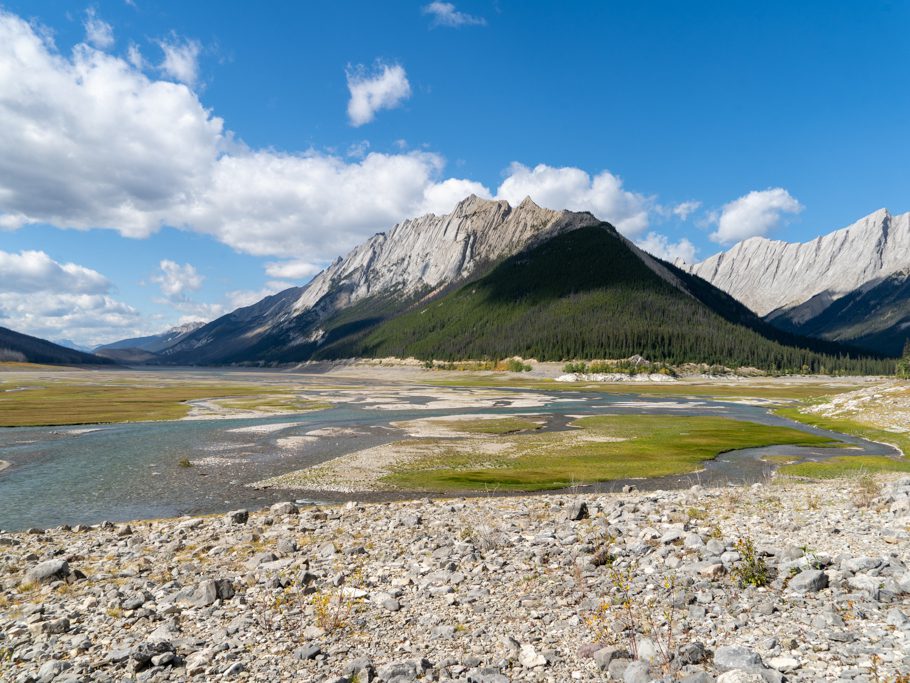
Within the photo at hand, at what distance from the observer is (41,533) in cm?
2370

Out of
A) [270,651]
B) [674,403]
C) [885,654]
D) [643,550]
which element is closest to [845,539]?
[643,550]

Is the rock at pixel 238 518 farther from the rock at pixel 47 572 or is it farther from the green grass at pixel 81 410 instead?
the green grass at pixel 81 410

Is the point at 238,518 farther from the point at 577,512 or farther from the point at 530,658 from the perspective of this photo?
the point at 530,658

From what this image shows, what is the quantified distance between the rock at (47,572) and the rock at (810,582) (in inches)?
860

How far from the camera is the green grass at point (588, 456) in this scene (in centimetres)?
3931

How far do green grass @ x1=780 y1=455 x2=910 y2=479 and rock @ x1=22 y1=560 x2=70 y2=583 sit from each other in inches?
1726

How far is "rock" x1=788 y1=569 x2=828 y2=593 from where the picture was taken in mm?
12086

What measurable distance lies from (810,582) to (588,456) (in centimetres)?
3800

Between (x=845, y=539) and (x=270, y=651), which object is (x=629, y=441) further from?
(x=270, y=651)

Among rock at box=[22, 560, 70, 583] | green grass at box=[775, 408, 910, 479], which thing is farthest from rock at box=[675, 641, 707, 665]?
green grass at box=[775, 408, 910, 479]

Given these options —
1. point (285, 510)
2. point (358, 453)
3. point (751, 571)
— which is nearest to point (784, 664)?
point (751, 571)

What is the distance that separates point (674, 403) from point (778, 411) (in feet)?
75.7

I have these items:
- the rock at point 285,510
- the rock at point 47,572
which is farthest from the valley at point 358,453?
the rock at point 47,572

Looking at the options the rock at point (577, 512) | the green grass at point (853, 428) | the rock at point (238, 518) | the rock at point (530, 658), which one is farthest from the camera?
the green grass at point (853, 428)
